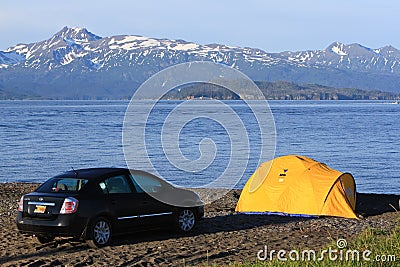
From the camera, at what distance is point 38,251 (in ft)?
45.2

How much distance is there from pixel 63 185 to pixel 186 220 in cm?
310

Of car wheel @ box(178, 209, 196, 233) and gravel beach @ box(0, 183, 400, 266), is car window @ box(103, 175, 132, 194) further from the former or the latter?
car wheel @ box(178, 209, 196, 233)

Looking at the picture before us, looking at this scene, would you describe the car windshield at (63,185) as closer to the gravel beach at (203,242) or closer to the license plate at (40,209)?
the license plate at (40,209)

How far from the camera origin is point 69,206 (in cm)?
1355

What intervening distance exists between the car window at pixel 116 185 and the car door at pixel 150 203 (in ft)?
0.67

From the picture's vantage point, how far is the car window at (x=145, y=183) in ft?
49.0

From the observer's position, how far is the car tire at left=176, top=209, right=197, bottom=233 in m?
15.7

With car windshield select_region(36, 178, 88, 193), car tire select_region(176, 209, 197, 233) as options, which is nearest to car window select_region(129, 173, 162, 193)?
car tire select_region(176, 209, 197, 233)

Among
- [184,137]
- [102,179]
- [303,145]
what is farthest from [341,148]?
[102,179]

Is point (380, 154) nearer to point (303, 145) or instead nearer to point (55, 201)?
point (303, 145)

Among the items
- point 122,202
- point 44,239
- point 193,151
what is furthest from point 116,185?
point 193,151

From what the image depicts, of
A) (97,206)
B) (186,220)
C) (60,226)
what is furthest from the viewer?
(186,220)

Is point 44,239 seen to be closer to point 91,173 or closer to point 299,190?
point 91,173

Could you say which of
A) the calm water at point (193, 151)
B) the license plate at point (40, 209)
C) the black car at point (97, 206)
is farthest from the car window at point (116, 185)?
the calm water at point (193, 151)
